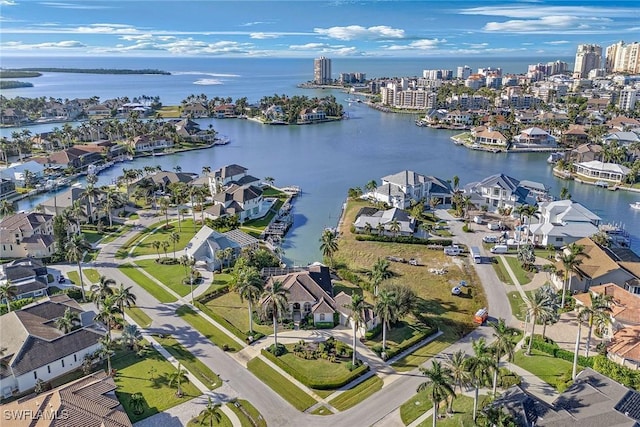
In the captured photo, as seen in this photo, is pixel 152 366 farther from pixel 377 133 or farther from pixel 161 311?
pixel 377 133

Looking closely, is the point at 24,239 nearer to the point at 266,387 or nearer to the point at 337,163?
the point at 266,387

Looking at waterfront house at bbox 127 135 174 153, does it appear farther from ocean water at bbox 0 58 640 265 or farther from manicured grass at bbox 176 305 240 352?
manicured grass at bbox 176 305 240 352

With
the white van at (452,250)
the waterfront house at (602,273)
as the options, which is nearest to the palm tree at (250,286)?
the white van at (452,250)

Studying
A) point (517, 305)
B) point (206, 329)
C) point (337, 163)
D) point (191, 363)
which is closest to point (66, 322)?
point (191, 363)

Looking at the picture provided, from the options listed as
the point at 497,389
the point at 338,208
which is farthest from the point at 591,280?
the point at 338,208

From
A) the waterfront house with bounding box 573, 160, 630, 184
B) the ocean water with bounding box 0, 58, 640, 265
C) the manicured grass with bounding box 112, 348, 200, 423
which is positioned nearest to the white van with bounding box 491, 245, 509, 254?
the ocean water with bounding box 0, 58, 640, 265
